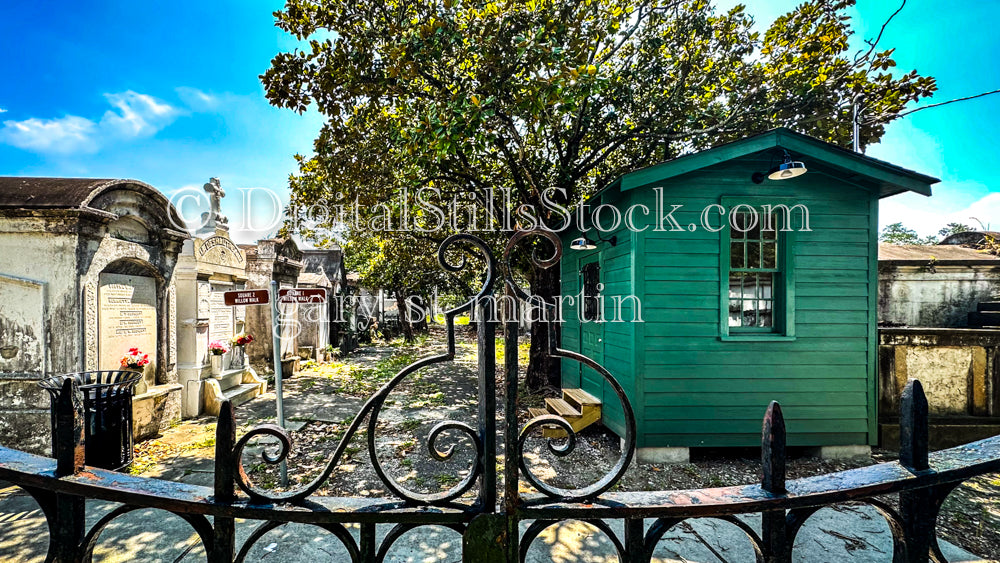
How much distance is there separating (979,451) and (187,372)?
26.3 feet

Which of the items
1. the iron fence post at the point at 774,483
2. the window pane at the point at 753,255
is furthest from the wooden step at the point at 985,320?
the iron fence post at the point at 774,483

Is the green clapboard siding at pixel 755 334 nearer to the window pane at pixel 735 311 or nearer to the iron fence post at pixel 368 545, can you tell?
the window pane at pixel 735 311

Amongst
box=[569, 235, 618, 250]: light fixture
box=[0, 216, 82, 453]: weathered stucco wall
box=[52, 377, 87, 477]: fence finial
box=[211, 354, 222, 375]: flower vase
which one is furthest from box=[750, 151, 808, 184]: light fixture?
box=[211, 354, 222, 375]: flower vase

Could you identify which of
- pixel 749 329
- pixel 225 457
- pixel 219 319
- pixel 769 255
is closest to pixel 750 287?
pixel 769 255

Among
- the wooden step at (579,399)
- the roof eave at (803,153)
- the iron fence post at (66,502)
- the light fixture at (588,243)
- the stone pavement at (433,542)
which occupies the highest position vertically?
the roof eave at (803,153)

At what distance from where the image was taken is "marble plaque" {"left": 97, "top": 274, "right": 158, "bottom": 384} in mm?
4785

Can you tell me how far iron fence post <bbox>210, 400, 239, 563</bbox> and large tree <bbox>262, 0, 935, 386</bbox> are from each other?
466 centimetres

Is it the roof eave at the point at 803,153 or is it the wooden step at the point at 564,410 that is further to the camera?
the wooden step at the point at 564,410

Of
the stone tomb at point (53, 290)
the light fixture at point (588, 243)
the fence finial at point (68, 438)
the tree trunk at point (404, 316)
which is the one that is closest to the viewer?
the fence finial at point (68, 438)

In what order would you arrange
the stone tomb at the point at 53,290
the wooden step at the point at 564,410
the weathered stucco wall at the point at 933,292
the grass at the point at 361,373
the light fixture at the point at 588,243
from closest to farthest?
the stone tomb at the point at 53,290, the wooden step at the point at 564,410, the light fixture at the point at 588,243, the weathered stucco wall at the point at 933,292, the grass at the point at 361,373

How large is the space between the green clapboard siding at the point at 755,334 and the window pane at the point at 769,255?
114mm

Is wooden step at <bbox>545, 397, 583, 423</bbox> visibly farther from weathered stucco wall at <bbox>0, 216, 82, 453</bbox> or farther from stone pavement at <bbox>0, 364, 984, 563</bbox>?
weathered stucco wall at <bbox>0, 216, 82, 453</bbox>

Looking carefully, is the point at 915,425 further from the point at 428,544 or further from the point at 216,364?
the point at 216,364

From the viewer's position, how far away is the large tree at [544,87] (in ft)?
17.6
